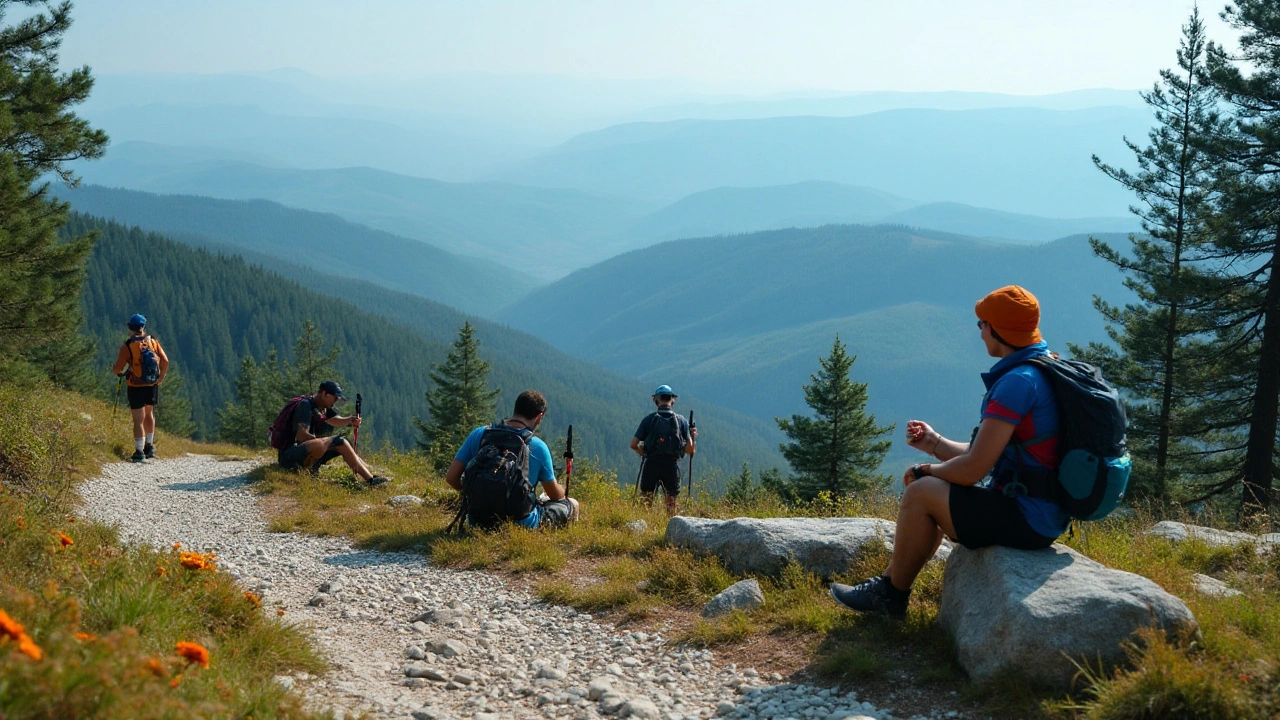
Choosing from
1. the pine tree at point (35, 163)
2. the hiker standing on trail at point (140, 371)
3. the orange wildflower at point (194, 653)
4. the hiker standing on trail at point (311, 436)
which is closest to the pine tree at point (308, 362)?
the pine tree at point (35, 163)

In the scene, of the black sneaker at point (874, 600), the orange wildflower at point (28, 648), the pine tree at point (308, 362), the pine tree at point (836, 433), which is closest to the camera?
the orange wildflower at point (28, 648)

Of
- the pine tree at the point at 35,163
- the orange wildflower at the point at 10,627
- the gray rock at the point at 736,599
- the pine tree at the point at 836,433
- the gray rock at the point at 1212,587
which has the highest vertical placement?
the pine tree at the point at 35,163

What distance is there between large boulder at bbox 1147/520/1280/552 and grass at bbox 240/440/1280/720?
18cm

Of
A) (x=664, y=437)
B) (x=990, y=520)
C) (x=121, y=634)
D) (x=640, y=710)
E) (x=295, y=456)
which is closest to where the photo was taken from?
(x=121, y=634)

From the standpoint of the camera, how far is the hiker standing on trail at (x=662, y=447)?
12844 mm

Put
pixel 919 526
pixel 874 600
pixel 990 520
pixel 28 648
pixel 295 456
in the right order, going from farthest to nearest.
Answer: pixel 295 456 → pixel 874 600 → pixel 919 526 → pixel 990 520 → pixel 28 648

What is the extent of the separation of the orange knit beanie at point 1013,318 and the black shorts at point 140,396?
14761mm

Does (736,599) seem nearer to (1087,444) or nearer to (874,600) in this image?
(874,600)

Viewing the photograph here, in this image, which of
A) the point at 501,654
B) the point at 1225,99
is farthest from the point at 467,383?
the point at 501,654

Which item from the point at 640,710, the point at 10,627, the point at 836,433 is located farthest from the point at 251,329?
the point at 10,627

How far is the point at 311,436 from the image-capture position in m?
13.7

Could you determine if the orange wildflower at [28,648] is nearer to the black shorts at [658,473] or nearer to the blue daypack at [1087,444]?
the blue daypack at [1087,444]

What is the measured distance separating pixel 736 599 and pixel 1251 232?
20.5 meters

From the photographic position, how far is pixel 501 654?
6098 mm
